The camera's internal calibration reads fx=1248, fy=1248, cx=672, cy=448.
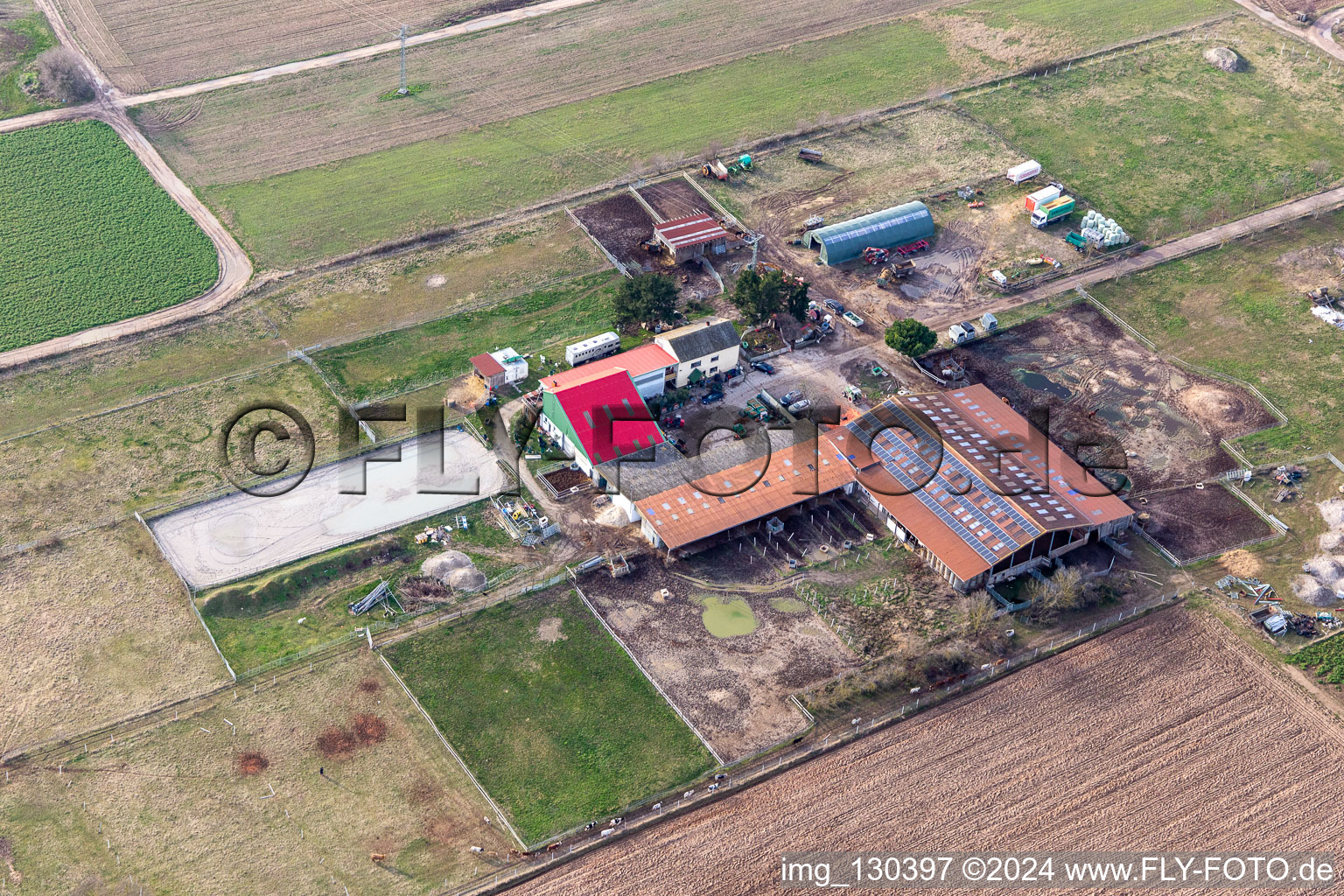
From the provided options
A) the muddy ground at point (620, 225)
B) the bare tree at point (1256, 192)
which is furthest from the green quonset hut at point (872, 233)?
the bare tree at point (1256, 192)

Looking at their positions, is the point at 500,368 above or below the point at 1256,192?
above

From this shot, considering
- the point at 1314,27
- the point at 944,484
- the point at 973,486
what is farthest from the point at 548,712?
the point at 1314,27

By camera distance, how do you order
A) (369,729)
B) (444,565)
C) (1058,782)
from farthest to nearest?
(444,565) < (369,729) < (1058,782)

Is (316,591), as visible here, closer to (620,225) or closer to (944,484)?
(944,484)

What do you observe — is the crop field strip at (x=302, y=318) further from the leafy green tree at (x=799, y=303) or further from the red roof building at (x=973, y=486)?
the red roof building at (x=973, y=486)

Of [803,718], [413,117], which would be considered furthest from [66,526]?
[413,117]

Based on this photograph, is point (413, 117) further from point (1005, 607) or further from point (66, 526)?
point (1005, 607)
